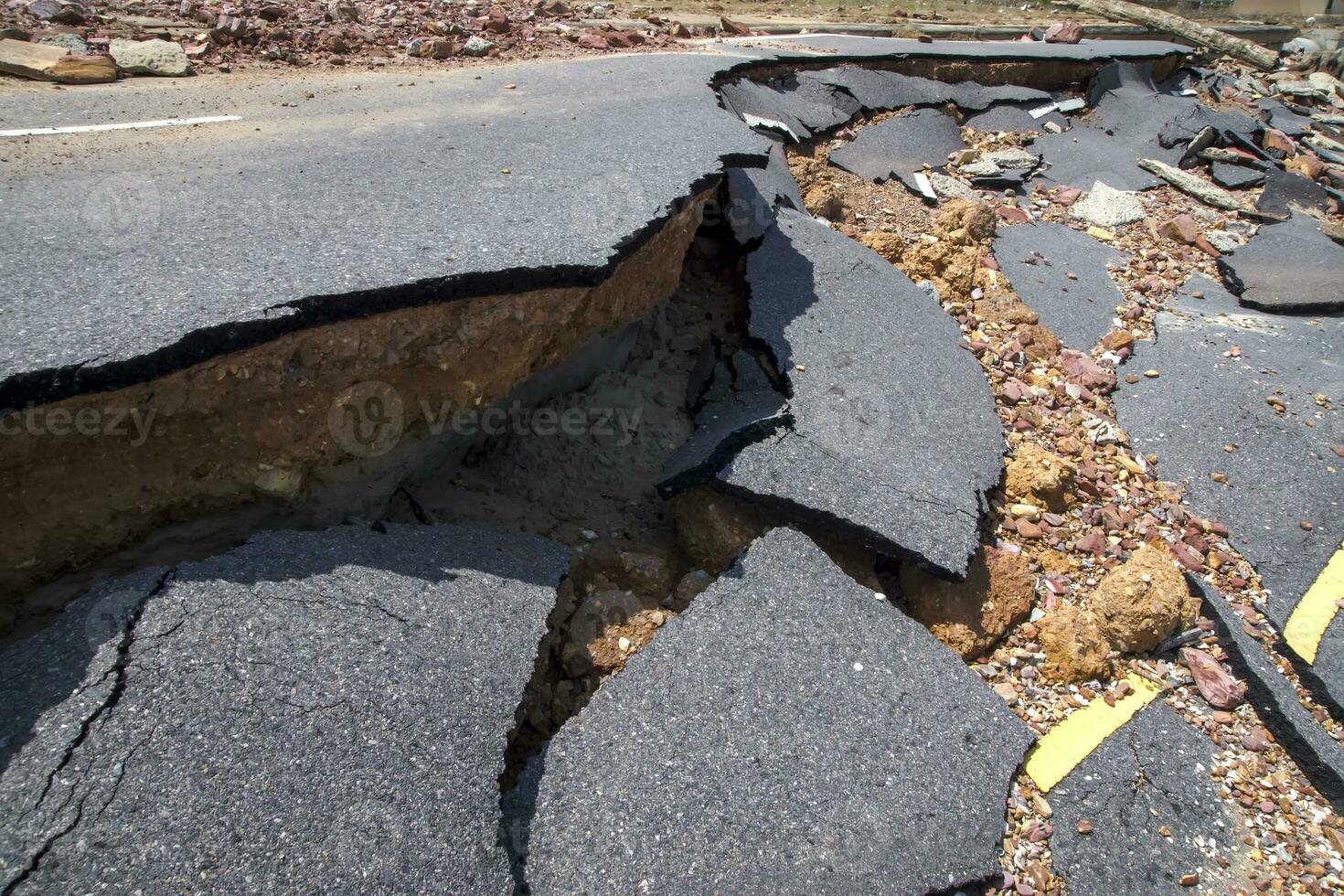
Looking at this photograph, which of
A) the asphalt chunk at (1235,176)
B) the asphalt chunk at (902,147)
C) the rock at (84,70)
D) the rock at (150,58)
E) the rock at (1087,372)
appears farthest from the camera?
the asphalt chunk at (1235,176)

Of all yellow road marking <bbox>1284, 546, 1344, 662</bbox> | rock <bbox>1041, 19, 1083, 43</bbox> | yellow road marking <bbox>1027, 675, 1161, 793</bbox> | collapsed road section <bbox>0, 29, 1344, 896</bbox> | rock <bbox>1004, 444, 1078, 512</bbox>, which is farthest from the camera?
rock <bbox>1041, 19, 1083, 43</bbox>

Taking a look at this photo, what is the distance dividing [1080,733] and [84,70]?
6.54 metres

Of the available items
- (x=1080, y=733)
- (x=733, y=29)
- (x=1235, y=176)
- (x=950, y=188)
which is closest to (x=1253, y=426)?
(x=1080, y=733)

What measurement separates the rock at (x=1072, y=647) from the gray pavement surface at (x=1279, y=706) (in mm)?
588

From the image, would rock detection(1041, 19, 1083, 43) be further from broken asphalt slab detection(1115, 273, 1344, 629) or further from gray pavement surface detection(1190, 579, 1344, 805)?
gray pavement surface detection(1190, 579, 1344, 805)

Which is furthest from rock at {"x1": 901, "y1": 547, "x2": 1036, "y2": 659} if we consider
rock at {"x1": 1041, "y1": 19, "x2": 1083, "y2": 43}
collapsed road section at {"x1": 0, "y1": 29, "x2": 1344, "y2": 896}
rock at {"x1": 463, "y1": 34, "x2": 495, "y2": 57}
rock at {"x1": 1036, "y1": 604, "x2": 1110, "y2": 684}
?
rock at {"x1": 1041, "y1": 19, "x2": 1083, "y2": 43}

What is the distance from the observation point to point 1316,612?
143 inches

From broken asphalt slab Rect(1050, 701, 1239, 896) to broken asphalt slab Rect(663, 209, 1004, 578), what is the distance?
0.87m

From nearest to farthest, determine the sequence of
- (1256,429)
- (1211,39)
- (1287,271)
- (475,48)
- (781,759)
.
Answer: (781,759)
(1256,429)
(1287,271)
(475,48)
(1211,39)

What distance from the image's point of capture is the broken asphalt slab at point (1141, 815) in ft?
8.89

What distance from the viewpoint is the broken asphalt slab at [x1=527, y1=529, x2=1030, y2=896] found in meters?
2.32

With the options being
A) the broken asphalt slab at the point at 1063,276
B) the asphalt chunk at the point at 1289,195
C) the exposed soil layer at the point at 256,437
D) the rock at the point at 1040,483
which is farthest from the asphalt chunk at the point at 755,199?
the asphalt chunk at the point at 1289,195

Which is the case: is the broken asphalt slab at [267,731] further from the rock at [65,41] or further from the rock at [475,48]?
the rock at [475,48]

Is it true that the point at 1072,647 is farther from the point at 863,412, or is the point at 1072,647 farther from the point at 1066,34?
the point at 1066,34
